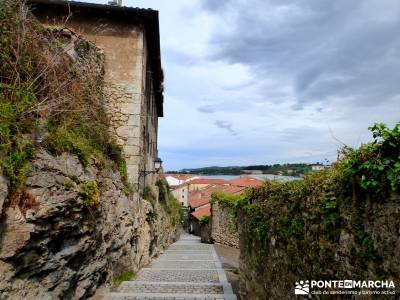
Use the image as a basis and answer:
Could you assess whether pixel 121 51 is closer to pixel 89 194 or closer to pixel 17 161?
pixel 89 194

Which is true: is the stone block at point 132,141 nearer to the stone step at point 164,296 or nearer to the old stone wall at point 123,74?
the old stone wall at point 123,74

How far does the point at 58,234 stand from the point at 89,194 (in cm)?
103

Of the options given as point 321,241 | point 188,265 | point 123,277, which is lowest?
point 188,265

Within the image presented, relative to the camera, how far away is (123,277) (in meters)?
9.70

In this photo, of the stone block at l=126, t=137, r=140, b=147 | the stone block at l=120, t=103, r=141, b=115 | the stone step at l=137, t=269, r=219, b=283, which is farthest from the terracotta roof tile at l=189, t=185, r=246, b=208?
the stone block at l=120, t=103, r=141, b=115

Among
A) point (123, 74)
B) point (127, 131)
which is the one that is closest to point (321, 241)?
point (127, 131)

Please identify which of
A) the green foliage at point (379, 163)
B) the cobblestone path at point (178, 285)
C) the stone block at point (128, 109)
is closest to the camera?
the green foliage at point (379, 163)

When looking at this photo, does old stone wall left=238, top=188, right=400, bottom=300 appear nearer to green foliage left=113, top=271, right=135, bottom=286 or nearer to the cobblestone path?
the cobblestone path

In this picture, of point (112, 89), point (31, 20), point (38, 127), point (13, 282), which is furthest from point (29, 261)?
point (112, 89)

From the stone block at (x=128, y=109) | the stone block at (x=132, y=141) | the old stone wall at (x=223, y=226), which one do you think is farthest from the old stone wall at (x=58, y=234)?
the old stone wall at (x=223, y=226)

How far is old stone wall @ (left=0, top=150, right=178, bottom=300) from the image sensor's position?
489 cm

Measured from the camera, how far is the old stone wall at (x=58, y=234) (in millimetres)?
4895

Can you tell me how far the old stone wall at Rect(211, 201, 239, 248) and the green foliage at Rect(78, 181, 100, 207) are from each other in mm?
13481

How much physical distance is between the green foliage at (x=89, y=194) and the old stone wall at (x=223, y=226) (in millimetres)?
13481
